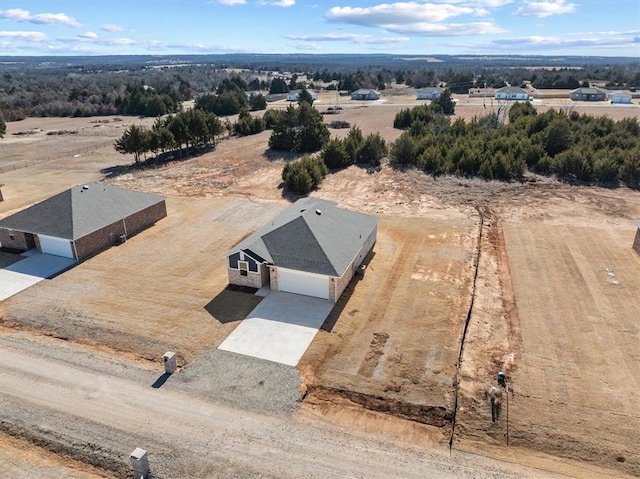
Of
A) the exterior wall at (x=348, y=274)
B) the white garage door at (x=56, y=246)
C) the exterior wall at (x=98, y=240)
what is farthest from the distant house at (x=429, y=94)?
the white garage door at (x=56, y=246)

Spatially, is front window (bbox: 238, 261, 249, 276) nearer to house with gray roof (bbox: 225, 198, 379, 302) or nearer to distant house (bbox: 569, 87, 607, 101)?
house with gray roof (bbox: 225, 198, 379, 302)

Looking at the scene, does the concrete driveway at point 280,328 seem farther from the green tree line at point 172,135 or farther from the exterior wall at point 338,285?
the green tree line at point 172,135

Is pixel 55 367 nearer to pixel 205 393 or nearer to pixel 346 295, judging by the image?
pixel 205 393

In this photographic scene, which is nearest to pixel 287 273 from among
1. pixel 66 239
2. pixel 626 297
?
pixel 66 239

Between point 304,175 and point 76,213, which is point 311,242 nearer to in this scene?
point 76,213

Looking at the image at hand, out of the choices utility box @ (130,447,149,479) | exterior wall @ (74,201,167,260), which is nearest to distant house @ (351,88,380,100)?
exterior wall @ (74,201,167,260)
